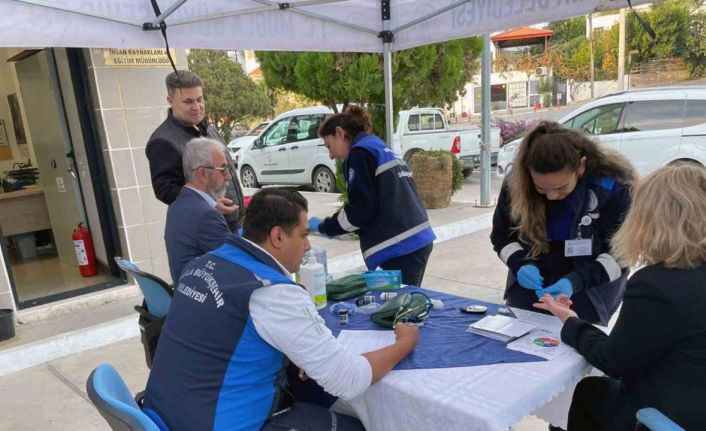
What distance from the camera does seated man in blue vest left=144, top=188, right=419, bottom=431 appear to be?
53.5 inches

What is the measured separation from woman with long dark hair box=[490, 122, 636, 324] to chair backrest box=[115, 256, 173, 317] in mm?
1524

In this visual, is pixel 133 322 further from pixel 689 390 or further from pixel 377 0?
pixel 689 390

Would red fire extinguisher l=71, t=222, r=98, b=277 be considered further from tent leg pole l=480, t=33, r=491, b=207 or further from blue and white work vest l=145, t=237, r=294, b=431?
tent leg pole l=480, t=33, r=491, b=207

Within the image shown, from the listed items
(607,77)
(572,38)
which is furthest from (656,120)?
(572,38)

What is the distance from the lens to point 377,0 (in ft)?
12.4

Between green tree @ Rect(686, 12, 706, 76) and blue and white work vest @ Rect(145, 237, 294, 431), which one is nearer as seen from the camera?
blue and white work vest @ Rect(145, 237, 294, 431)

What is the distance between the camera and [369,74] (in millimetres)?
→ 6121

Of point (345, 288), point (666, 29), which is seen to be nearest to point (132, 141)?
point (345, 288)

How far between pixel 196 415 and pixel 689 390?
1314 millimetres

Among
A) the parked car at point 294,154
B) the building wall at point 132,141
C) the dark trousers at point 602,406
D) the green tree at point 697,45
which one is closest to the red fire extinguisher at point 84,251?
the building wall at point 132,141

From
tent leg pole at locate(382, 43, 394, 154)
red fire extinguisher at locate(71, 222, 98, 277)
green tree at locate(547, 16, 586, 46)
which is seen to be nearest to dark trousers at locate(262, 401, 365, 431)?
tent leg pole at locate(382, 43, 394, 154)

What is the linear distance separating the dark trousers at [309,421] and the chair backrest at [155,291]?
88 cm

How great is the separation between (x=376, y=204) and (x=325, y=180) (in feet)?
23.2

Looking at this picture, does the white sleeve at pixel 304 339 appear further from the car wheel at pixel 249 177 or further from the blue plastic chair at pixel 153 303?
the car wheel at pixel 249 177
